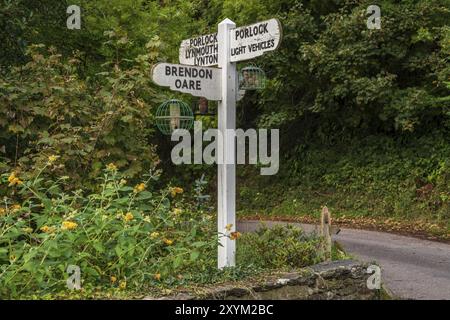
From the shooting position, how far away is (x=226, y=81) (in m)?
6.64

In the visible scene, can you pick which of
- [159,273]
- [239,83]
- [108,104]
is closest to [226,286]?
[159,273]

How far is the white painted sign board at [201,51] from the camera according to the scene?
6844 mm

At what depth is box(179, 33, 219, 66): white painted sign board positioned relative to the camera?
6.84 metres

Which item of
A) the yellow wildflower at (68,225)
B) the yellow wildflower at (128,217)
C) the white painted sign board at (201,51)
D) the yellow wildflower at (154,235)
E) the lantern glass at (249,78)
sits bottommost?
the yellow wildflower at (154,235)

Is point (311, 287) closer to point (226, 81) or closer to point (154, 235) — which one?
point (154, 235)

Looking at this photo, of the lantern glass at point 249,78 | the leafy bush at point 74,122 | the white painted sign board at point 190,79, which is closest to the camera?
the white painted sign board at point 190,79

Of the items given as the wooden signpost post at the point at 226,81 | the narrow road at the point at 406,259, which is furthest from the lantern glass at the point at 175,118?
the narrow road at the point at 406,259

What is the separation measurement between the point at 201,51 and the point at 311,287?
272 centimetres

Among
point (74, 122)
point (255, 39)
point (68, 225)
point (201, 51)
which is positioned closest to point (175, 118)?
point (201, 51)

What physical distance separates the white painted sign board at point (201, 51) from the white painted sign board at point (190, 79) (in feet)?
0.84

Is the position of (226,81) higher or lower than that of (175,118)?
higher

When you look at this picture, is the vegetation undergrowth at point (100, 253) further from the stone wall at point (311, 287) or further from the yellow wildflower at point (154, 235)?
the stone wall at point (311, 287)

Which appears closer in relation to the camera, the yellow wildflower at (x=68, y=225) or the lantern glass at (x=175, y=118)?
the yellow wildflower at (x=68, y=225)

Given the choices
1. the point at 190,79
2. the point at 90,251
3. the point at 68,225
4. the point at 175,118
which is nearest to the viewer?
the point at 68,225
